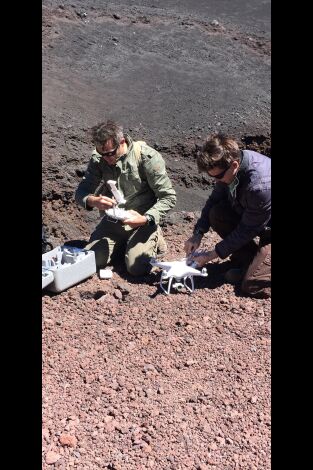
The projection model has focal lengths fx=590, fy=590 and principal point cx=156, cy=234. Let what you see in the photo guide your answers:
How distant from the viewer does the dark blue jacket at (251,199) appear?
4.09 meters

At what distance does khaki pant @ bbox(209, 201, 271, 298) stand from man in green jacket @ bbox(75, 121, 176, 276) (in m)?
→ 0.42

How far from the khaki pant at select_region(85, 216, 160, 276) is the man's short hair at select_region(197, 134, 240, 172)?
1092 millimetres

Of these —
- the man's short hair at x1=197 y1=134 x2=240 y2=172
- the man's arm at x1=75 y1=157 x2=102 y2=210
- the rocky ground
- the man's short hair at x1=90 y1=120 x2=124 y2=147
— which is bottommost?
the rocky ground

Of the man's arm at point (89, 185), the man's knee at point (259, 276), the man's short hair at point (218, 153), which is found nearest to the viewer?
the man's short hair at point (218, 153)

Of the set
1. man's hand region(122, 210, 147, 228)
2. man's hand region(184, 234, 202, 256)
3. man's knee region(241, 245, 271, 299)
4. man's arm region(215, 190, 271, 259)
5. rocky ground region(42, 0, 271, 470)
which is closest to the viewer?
rocky ground region(42, 0, 271, 470)

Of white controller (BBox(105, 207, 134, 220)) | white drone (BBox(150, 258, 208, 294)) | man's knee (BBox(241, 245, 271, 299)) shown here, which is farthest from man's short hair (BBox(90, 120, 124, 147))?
man's knee (BBox(241, 245, 271, 299))

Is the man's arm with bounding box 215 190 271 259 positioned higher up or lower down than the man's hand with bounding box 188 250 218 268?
higher up

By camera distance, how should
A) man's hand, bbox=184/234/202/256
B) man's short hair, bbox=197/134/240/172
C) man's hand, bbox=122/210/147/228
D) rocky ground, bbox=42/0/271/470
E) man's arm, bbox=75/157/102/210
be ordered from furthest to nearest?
1. man's arm, bbox=75/157/102/210
2. man's hand, bbox=122/210/147/228
3. man's hand, bbox=184/234/202/256
4. man's short hair, bbox=197/134/240/172
5. rocky ground, bbox=42/0/271/470

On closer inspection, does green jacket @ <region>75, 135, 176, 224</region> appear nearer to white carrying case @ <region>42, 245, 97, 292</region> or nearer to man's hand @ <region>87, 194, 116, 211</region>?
man's hand @ <region>87, 194, 116, 211</region>

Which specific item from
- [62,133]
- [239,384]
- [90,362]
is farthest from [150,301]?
[62,133]

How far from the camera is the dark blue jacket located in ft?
13.4

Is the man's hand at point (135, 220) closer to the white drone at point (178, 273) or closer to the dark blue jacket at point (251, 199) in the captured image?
the white drone at point (178, 273)

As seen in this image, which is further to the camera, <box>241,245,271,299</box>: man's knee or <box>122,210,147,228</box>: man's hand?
<box>122,210,147,228</box>: man's hand

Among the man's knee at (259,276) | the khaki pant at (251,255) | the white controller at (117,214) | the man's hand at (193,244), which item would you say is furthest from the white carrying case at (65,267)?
the man's knee at (259,276)
